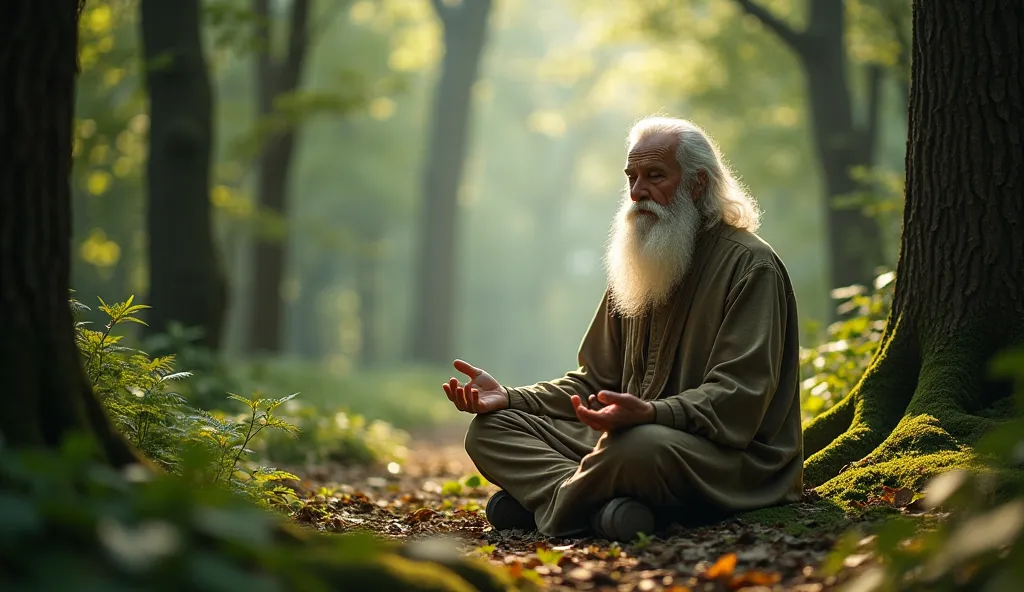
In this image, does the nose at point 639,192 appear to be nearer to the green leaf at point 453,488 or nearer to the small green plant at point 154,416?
→ the small green plant at point 154,416

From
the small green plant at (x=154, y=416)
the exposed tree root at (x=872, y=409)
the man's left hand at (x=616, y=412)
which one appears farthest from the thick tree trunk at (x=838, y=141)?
the small green plant at (x=154, y=416)

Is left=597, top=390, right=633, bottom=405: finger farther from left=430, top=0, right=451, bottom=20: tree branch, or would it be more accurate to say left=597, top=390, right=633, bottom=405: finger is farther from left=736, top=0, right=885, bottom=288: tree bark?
left=430, top=0, right=451, bottom=20: tree branch

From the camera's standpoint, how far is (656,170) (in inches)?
200

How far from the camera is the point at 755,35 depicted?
1961cm

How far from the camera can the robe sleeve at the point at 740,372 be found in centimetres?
434

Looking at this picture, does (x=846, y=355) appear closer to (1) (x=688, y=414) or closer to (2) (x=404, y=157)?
(1) (x=688, y=414)

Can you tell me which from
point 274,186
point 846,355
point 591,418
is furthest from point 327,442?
point 274,186

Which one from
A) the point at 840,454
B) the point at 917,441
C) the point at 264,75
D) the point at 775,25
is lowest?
the point at 840,454

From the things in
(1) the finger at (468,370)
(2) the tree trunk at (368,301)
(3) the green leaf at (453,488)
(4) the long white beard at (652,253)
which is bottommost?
(2) the tree trunk at (368,301)

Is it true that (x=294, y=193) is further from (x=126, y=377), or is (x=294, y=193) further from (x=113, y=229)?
(x=126, y=377)

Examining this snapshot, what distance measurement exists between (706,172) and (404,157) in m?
29.8

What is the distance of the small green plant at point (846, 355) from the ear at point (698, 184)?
5.60ft

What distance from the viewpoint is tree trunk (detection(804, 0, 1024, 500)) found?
4.72 metres

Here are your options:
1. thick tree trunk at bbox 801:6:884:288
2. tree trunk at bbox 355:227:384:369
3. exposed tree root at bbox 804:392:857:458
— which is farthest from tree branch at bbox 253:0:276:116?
tree trunk at bbox 355:227:384:369
